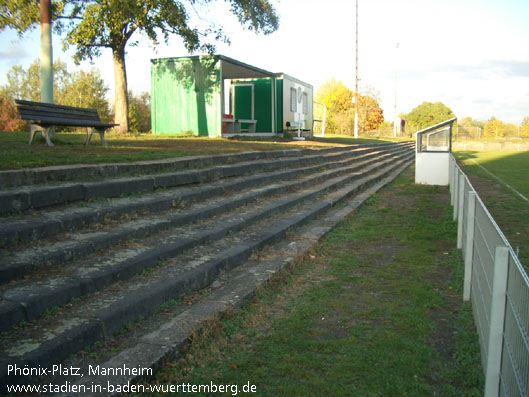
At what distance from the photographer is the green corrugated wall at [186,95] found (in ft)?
49.3

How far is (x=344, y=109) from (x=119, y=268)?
211 ft

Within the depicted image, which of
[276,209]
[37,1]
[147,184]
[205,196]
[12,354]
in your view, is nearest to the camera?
[12,354]

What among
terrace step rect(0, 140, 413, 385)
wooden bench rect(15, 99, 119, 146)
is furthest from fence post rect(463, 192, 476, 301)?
wooden bench rect(15, 99, 119, 146)

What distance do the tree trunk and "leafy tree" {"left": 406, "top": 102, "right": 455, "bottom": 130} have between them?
66005 mm

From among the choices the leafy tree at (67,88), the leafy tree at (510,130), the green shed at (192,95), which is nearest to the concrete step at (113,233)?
the green shed at (192,95)

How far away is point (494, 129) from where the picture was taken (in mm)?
61219

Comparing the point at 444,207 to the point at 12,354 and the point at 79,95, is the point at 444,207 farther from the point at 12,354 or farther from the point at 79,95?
the point at 79,95

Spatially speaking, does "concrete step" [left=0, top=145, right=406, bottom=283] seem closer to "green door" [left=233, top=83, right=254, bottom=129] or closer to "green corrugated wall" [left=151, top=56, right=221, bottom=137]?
"green corrugated wall" [left=151, top=56, right=221, bottom=137]

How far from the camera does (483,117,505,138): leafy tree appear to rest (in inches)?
2323

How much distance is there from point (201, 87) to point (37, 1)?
562cm

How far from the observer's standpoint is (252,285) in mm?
4148

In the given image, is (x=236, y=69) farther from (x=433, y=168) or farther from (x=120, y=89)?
(x=433, y=168)

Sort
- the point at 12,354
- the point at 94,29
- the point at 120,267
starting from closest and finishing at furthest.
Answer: the point at 12,354, the point at 120,267, the point at 94,29

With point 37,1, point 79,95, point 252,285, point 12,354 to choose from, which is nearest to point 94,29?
point 37,1
